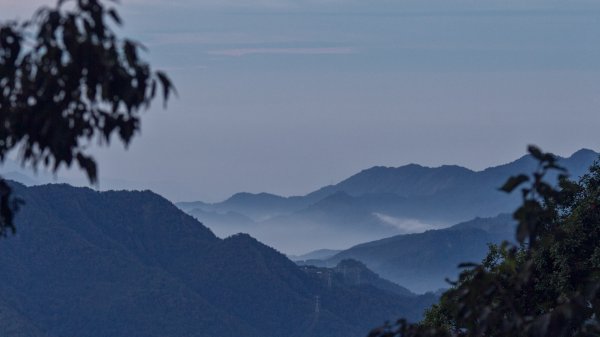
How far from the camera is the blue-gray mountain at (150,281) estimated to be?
432 ft

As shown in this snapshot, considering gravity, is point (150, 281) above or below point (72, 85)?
above

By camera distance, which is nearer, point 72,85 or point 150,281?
point 72,85

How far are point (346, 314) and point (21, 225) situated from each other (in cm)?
4343

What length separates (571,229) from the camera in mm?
30203

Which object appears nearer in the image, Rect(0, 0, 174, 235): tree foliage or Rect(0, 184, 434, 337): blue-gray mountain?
Rect(0, 0, 174, 235): tree foliage

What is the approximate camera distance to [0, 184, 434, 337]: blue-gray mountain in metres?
132

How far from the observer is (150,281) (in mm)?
141875

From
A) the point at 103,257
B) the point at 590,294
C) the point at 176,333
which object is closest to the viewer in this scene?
the point at 590,294

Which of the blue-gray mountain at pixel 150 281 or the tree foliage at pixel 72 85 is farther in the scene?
the blue-gray mountain at pixel 150 281

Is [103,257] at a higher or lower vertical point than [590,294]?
higher

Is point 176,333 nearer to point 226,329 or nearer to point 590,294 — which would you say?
point 226,329

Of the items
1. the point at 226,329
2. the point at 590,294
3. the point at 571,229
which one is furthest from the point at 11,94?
the point at 226,329

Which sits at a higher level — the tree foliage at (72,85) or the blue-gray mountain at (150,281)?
the blue-gray mountain at (150,281)

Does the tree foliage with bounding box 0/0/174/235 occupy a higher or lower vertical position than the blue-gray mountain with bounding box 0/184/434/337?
lower
